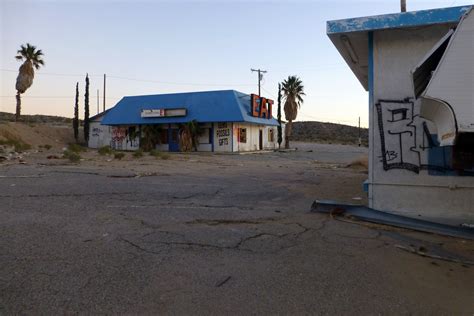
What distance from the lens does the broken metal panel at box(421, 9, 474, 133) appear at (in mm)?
4340

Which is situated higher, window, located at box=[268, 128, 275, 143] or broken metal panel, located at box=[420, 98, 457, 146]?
window, located at box=[268, 128, 275, 143]

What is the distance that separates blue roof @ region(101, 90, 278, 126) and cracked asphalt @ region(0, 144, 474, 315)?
92.6ft

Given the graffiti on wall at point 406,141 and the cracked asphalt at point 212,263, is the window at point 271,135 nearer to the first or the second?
the cracked asphalt at point 212,263

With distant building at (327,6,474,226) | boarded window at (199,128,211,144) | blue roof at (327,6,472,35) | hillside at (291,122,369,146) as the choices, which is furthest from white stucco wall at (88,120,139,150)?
hillside at (291,122,369,146)

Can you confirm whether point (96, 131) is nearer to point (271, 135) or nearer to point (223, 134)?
point (223, 134)

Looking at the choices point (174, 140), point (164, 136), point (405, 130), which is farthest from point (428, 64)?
point (164, 136)

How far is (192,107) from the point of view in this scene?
1524 inches

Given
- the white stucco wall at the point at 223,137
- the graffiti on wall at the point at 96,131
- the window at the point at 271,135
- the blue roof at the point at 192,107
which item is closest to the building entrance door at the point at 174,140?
the blue roof at the point at 192,107

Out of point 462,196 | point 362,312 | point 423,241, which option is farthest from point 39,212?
point 462,196

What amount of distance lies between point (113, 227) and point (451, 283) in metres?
4.81

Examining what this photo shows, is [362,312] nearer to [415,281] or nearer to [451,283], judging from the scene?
[415,281]

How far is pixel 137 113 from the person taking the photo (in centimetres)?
4141

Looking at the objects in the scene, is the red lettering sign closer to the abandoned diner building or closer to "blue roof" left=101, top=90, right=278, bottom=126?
the abandoned diner building

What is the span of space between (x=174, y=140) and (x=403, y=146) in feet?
109
